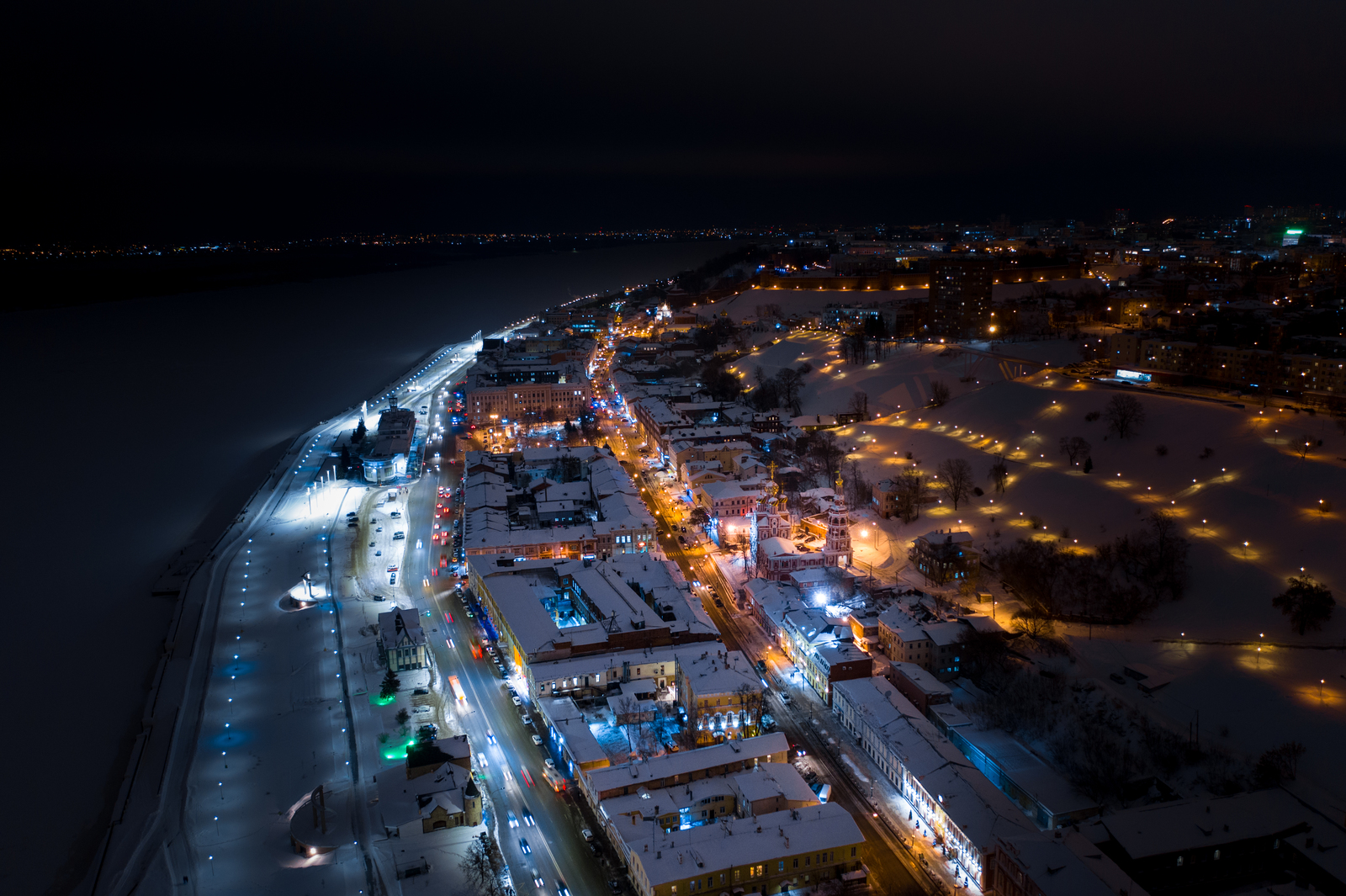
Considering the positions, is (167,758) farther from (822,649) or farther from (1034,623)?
(1034,623)

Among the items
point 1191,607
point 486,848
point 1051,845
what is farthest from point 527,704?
point 1191,607

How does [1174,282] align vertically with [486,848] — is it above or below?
above

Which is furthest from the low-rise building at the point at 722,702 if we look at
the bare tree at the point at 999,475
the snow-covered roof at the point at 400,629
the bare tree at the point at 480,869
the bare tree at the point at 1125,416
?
the bare tree at the point at 1125,416

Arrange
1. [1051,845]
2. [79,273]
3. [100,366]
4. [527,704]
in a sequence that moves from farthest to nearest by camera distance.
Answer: [79,273] → [100,366] → [527,704] → [1051,845]

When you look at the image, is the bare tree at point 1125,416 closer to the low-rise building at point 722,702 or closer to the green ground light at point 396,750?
the low-rise building at point 722,702

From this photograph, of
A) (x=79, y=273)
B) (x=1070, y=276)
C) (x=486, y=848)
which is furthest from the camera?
(x=79, y=273)

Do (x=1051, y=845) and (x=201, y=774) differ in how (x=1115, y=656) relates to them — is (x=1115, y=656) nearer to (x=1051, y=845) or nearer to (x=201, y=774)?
(x=1051, y=845)

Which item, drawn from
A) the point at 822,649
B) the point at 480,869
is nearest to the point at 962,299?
the point at 822,649
